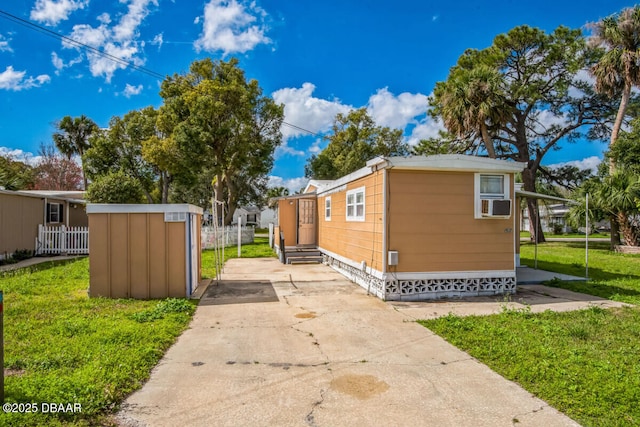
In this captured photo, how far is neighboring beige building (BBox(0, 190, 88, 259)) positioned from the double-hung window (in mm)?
11061

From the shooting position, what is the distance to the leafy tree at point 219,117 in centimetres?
1933

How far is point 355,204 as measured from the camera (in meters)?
9.02

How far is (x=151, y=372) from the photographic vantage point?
3.59 metres

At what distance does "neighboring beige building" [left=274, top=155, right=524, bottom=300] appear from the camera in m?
7.02

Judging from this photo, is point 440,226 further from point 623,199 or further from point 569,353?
point 623,199

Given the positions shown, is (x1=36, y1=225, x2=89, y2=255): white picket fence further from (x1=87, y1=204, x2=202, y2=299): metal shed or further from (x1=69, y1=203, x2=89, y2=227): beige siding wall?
(x1=87, y1=204, x2=202, y2=299): metal shed

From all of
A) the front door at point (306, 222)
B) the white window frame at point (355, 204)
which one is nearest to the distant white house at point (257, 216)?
the front door at point (306, 222)

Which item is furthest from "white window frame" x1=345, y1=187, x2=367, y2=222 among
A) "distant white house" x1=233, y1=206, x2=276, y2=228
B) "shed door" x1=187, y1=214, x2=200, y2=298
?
"distant white house" x1=233, y1=206, x2=276, y2=228

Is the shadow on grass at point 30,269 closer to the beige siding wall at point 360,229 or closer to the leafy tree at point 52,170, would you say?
the beige siding wall at point 360,229

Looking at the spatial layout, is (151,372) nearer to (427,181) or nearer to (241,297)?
(241,297)

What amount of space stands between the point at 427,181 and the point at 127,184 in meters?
17.0

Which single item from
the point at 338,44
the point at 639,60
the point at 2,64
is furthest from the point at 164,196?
the point at 639,60

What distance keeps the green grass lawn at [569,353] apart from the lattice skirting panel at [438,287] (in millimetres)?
1391

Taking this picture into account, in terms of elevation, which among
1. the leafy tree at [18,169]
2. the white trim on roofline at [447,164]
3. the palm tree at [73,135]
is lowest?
the white trim on roofline at [447,164]
